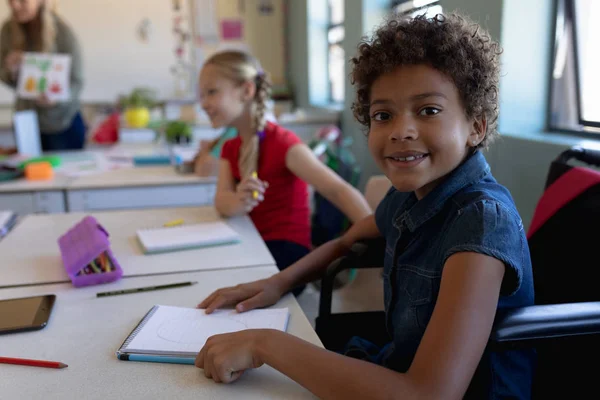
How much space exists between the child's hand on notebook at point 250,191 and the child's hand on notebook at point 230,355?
788 millimetres

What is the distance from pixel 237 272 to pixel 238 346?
18.3 inches

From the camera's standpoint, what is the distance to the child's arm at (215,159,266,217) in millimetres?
1561

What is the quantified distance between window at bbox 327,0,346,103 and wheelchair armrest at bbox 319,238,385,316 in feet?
11.0

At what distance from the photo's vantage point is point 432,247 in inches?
34.7

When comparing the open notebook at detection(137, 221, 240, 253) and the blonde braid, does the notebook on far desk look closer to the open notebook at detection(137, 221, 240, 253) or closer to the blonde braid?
the open notebook at detection(137, 221, 240, 253)

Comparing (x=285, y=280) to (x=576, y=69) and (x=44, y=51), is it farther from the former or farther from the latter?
(x=44, y=51)

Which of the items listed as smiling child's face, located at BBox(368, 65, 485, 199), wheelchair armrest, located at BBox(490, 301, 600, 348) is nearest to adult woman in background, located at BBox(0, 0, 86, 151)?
smiling child's face, located at BBox(368, 65, 485, 199)

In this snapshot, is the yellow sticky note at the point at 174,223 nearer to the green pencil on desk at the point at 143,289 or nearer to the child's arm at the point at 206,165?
the green pencil on desk at the point at 143,289

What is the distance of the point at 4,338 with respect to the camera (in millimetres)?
917

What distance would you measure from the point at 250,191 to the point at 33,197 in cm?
108

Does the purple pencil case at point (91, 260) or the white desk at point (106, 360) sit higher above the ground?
the purple pencil case at point (91, 260)

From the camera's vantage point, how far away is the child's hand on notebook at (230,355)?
0.75m

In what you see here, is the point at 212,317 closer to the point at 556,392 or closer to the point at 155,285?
the point at 155,285

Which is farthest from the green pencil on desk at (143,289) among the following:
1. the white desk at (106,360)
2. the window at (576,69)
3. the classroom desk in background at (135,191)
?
the window at (576,69)
